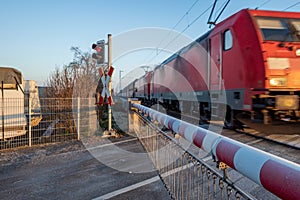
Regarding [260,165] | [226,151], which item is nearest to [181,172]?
[226,151]

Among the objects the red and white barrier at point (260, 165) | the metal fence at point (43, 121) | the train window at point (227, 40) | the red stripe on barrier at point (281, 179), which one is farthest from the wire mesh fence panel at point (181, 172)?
the train window at point (227, 40)

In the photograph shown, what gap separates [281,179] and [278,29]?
22.9ft

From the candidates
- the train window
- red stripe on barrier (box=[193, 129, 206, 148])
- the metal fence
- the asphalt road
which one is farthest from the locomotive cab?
the metal fence

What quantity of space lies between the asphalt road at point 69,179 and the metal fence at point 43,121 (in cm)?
122

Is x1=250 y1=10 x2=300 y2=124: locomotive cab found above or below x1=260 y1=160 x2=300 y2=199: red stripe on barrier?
above

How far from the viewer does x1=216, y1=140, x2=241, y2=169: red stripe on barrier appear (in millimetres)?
1559

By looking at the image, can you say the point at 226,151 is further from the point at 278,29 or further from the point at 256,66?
the point at 278,29

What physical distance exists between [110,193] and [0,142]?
497 cm

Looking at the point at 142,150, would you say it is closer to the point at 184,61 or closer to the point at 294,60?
the point at 294,60

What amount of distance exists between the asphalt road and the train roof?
2.78 metres

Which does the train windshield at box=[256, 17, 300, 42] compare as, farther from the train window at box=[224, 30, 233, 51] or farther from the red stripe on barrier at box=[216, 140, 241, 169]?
the red stripe on barrier at box=[216, 140, 241, 169]

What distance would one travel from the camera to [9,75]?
745 cm

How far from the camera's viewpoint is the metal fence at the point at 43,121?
662 centimetres

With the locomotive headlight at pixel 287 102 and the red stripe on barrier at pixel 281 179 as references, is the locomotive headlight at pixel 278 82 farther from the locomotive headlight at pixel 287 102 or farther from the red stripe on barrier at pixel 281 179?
the red stripe on barrier at pixel 281 179
